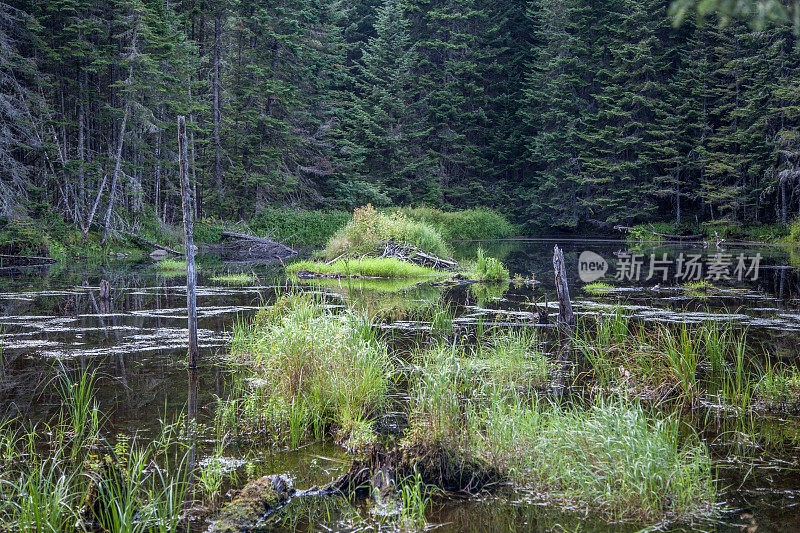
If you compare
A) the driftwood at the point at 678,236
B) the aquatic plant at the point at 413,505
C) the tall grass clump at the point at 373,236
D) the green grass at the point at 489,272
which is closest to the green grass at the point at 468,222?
the driftwood at the point at 678,236

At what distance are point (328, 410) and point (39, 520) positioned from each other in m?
2.77

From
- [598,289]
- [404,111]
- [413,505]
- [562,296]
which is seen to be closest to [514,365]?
[413,505]

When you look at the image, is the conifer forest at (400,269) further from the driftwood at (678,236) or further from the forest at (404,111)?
the driftwood at (678,236)

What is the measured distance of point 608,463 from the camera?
423 cm

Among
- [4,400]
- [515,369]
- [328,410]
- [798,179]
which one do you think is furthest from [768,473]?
[798,179]

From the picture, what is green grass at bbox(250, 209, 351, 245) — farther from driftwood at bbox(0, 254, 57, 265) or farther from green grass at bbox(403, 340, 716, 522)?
green grass at bbox(403, 340, 716, 522)

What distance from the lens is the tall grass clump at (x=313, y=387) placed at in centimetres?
558

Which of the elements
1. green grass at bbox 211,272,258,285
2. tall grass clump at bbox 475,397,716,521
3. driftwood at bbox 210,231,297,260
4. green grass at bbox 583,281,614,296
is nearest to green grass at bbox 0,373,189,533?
tall grass clump at bbox 475,397,716,521

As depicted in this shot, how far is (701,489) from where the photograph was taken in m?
4.16

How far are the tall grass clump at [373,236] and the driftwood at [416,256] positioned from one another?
0.24 meters

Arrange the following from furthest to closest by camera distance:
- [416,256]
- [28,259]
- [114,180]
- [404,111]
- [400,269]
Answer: [404,111] < [114,180] < [28,259] < [416,256] < [400,269]

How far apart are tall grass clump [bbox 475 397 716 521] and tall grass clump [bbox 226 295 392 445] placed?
1310mm

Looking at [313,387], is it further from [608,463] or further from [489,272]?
[489,272]

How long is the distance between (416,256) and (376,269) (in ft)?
5.88
